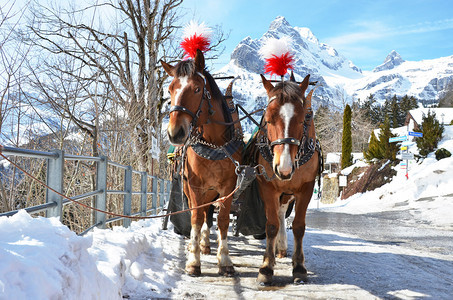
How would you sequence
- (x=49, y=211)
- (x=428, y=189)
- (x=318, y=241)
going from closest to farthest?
(x=49, y=211) < (x=318, y=241) < (x=428, y=189)

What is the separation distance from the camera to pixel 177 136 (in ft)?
11.2

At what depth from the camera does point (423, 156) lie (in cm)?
2608

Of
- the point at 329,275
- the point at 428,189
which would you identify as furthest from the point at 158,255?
the point at 428,189

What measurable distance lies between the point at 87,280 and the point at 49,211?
1.26 m

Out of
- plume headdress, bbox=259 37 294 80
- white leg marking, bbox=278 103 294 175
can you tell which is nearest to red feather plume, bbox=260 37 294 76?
plume headdress, bbox=259 37 294 80

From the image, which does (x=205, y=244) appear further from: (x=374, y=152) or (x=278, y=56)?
(x=374, y=152)

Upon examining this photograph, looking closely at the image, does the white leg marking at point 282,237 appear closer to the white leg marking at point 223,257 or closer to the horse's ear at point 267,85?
the white leg marking at point 223,257

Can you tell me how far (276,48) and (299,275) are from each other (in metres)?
2.66

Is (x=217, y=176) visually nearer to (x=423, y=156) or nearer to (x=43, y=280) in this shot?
(x=43, y=280)

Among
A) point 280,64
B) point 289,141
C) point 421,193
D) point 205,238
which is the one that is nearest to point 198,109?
point 289,141

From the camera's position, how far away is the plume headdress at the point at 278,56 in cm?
447

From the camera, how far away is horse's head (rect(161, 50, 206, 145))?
345 cm

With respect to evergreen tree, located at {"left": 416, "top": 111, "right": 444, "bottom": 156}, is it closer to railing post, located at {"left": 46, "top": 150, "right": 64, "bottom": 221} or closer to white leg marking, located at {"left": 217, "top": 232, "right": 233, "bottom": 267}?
white leg marking, located at {"left": 217, "top": 232, "right": 233, "bottom": 267}

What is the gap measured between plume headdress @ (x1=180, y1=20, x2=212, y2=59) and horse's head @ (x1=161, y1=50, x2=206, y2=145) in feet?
1.34
